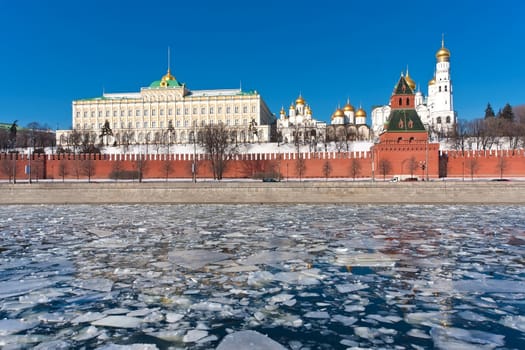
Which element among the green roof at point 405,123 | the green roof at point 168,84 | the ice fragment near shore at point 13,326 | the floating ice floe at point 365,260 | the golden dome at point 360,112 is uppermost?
the green roof at point 168,84

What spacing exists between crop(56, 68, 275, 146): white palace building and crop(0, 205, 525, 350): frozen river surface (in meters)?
61.1

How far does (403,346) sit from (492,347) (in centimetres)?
73

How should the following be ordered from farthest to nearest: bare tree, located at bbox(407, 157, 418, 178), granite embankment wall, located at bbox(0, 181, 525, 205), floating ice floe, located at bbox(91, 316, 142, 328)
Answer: bare tree, located at bbox(407, 157, 418, 178) < granite embankment wall, located at bbox(0, 181, 525, 205) < floating ice floe, located at bbox(91, 316, 142, 328)

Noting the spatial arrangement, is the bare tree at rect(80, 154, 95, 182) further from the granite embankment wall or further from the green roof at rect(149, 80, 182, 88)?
the green roof at rect(149, 80, 182, 88)

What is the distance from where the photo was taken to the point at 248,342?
3.80 metres

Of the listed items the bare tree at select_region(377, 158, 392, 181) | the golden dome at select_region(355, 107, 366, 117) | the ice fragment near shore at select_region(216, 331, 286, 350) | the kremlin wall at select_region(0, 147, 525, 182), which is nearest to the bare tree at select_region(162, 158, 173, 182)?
the kremlin wall at select_region(0, 147, 525, 182)

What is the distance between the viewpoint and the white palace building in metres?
72.7

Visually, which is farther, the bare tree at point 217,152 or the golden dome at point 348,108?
the golden dome at point 348,108

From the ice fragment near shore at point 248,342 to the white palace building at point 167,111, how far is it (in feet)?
217

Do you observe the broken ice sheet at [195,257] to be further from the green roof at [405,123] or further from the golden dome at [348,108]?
the golden dome at [348,108]

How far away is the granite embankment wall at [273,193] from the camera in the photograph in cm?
2034

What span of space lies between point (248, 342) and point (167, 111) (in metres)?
73.0

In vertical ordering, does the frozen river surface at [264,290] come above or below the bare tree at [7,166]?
below

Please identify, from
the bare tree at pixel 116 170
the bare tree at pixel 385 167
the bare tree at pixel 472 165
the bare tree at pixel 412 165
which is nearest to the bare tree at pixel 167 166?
the bare tree at pixel 116 170
